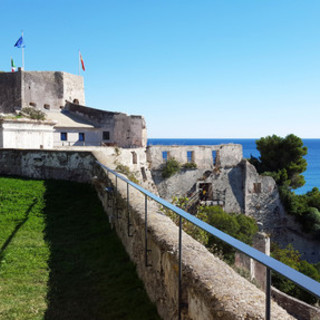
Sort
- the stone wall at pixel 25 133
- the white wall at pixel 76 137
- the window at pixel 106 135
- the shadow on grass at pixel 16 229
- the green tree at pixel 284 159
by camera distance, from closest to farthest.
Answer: the shadow on grass at pixel 16 229, the stone wall at pixel 25 133, the white wall at pixel 76 137, the window at pixel 106 135, the green tree at pixel 284 159

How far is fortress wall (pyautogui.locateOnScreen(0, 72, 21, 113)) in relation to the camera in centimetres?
3584

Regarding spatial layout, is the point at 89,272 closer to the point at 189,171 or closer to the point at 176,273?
the point at 176,273

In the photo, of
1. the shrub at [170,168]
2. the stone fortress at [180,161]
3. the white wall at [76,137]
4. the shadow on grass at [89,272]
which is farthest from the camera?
the white wall at [76,137]

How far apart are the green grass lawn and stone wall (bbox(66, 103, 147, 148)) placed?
23.3m

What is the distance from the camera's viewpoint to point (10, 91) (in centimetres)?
3603

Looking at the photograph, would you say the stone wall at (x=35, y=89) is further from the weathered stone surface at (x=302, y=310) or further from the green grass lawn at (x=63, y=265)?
the weathered stone surface at (x=302, y=310)

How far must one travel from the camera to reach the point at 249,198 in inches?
1240

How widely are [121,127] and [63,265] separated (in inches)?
1115

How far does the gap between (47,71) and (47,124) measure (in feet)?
74.8

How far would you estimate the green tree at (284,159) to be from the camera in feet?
116

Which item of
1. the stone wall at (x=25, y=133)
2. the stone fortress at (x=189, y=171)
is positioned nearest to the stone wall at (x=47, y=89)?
the stone fortress at (x=189, y=171)

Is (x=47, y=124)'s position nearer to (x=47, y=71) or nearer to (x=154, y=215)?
(x=154, y=215)

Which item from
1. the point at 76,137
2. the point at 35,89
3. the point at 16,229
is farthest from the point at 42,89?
the point at 16,229

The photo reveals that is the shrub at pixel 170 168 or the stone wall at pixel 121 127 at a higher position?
the stone wall at pixel 121 127
